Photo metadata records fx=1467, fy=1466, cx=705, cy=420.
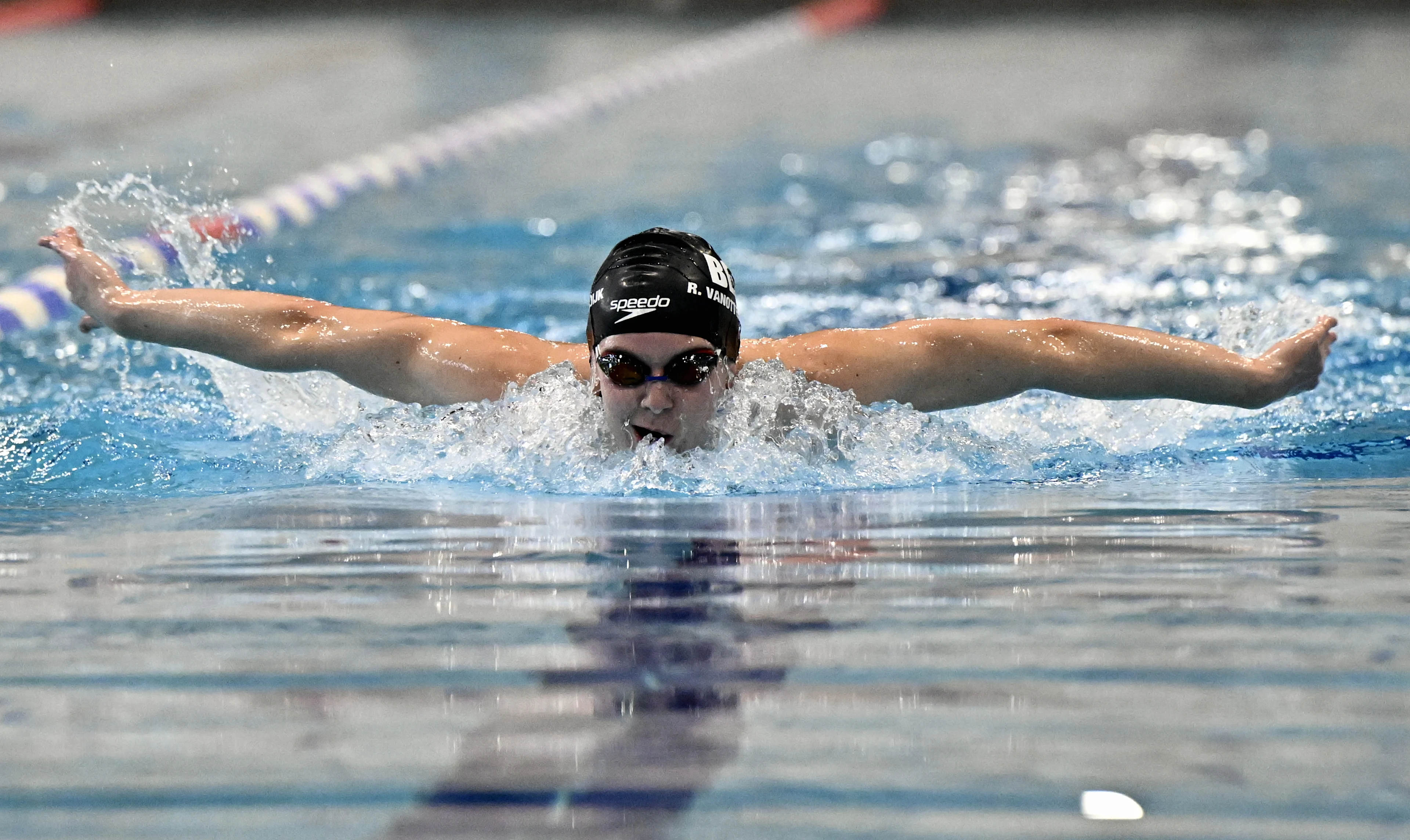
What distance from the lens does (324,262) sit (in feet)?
18.2

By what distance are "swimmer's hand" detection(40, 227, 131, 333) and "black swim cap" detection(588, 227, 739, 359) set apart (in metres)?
1.07

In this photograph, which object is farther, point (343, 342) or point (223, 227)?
point (223, 227)

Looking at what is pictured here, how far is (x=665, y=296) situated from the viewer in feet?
9.04

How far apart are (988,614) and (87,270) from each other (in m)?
2.27

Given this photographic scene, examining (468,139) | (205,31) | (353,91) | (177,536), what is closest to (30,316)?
(177,536)

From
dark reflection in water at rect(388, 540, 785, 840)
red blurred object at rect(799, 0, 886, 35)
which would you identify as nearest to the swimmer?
dark reflection in water at rect(388, 540, 785, 840)

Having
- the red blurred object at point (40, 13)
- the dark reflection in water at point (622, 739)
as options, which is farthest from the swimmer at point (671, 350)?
the red blurred object at point (40, 13)

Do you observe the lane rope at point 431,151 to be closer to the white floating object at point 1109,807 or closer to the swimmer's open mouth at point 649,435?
the swimmer's open mouth at point 649,435

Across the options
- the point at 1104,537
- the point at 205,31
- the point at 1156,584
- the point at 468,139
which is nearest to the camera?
the point at 1156,584

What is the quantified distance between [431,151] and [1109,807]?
7.48 m

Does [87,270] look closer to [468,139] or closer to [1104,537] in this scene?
[1104,537]

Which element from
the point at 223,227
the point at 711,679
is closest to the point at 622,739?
the point at 711,679

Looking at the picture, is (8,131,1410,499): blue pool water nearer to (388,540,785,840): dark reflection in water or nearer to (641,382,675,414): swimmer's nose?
(641,382,675,414): swimmer's nose

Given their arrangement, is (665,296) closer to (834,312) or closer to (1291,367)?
(1291,367)
